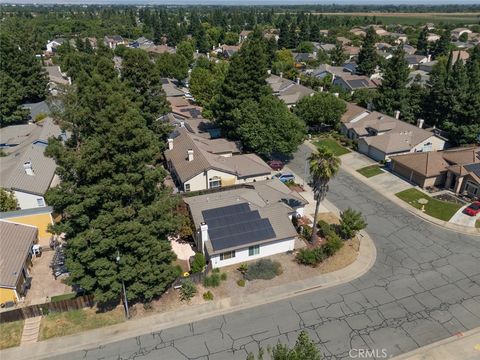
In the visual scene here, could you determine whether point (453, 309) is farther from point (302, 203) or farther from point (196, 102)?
point (196, 102)

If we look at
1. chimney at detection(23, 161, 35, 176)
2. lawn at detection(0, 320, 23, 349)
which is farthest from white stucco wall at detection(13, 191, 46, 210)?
lawn at detection(0, 320, 23, 349)

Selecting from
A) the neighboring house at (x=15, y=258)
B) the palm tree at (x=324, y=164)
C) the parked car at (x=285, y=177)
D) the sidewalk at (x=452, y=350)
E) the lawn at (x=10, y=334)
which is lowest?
the sidewalk at (x=452, y=350)

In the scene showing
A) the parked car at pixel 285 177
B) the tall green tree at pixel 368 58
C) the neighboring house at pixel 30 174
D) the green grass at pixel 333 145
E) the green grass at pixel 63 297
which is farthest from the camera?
the tall green tree at pixel 368 58

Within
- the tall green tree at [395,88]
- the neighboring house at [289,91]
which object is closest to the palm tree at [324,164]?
the tall green tree at [395,88]

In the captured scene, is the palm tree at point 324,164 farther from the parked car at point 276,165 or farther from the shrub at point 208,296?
the parked car at point 276,165

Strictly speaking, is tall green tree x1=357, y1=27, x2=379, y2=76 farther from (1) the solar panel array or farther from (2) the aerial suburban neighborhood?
(1) the solar panel array

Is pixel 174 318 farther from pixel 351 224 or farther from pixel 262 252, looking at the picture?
pixel 351 224

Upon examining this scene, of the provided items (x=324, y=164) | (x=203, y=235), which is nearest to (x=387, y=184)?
(x=324, y=164)
